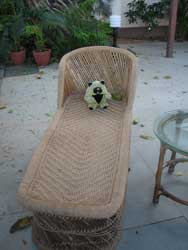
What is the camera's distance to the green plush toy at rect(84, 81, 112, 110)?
6.72 feet

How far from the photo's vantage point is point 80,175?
4.84 feet

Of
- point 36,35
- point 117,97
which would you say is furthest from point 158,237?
point 36,35

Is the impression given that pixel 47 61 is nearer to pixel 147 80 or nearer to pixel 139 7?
pixel 147 80

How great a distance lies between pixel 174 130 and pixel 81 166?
2.04 feet

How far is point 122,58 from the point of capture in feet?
7.20

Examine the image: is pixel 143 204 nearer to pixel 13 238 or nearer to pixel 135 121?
pixel 13 238

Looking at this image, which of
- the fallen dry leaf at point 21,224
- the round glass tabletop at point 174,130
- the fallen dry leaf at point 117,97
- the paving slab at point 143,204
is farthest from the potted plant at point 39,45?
the fallen dry leaf at point 21,224

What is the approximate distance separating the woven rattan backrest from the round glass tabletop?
43 centimetres

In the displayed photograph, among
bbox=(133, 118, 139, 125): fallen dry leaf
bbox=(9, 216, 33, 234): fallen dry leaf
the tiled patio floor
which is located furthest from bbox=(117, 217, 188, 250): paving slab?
bbox=(133, 118, 139, 125): fallen dry leaf

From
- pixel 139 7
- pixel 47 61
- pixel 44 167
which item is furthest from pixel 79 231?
pixel 139 7

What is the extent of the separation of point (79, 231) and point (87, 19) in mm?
3912

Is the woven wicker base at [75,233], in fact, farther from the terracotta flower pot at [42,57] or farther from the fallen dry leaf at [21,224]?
the terracotta flower pot at [42,57]

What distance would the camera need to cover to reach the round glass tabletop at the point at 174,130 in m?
1.59

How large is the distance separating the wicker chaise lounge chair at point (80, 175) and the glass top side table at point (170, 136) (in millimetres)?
198
